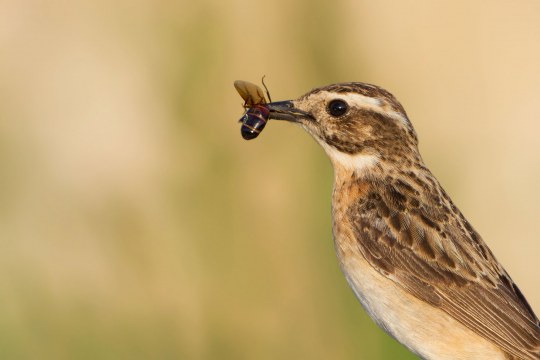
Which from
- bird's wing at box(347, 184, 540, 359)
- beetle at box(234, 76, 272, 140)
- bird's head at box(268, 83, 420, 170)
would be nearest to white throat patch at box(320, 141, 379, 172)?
bird's head at box(268, 83, 420, 170)

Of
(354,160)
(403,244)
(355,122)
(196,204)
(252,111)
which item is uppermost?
(355,122)

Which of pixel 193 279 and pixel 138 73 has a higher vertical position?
pixel 138 73

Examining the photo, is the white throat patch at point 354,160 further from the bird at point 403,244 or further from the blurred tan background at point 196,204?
the blurred tan background at point 196,204

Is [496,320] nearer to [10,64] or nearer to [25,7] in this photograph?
[10,64]

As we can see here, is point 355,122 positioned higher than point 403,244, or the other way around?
point 355,122

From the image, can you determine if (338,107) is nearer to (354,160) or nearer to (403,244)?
(354,160)

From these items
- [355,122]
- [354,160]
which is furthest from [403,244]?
[355,122]

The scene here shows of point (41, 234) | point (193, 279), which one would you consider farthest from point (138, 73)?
point (193, 279)

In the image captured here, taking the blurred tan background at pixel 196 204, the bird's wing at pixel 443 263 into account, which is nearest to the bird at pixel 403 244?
the bird's wing at pixel 443 263

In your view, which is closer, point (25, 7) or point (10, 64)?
point (10, 64)
